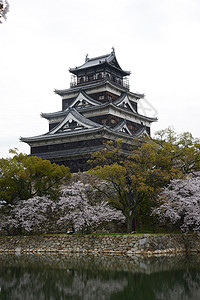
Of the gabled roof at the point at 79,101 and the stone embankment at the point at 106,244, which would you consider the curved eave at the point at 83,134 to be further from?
the stone embankment at the point at 106,244

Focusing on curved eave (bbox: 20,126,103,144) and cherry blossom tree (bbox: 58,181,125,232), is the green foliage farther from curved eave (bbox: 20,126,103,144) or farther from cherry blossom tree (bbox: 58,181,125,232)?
curved eave (bbox: 20,126,103,144)

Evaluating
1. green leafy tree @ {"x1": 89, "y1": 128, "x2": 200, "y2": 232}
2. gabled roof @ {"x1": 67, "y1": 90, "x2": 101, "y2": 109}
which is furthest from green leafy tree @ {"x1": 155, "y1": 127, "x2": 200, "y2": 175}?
gabled roof @ {"x1": 67, "y1": 90, "x2": 101, "y2": 109}

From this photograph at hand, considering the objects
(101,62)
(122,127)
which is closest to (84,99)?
(101,62)

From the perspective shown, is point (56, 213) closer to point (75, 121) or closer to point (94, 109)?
point (75, 121)

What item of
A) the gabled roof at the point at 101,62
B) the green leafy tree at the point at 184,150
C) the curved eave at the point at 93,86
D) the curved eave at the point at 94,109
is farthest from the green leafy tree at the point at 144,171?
the gabled roof at the point at 101,62

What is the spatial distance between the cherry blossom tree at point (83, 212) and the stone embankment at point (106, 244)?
3.69 feet

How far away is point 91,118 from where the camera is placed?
40.8 m

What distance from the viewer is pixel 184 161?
27688 millimetres

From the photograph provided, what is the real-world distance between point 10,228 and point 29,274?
598 inches

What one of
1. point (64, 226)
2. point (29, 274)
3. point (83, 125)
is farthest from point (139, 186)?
point (83, 125)

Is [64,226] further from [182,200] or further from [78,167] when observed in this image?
[182,200]

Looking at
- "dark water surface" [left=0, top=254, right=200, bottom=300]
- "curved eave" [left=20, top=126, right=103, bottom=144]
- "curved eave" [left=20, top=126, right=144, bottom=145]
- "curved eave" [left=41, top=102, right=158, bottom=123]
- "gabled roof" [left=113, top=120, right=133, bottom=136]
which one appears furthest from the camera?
"curved eave" [left=41, top=102, right=158, bottom=123]

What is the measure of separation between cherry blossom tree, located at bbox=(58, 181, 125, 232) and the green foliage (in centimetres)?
222

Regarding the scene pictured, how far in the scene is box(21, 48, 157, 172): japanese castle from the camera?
3619cm
